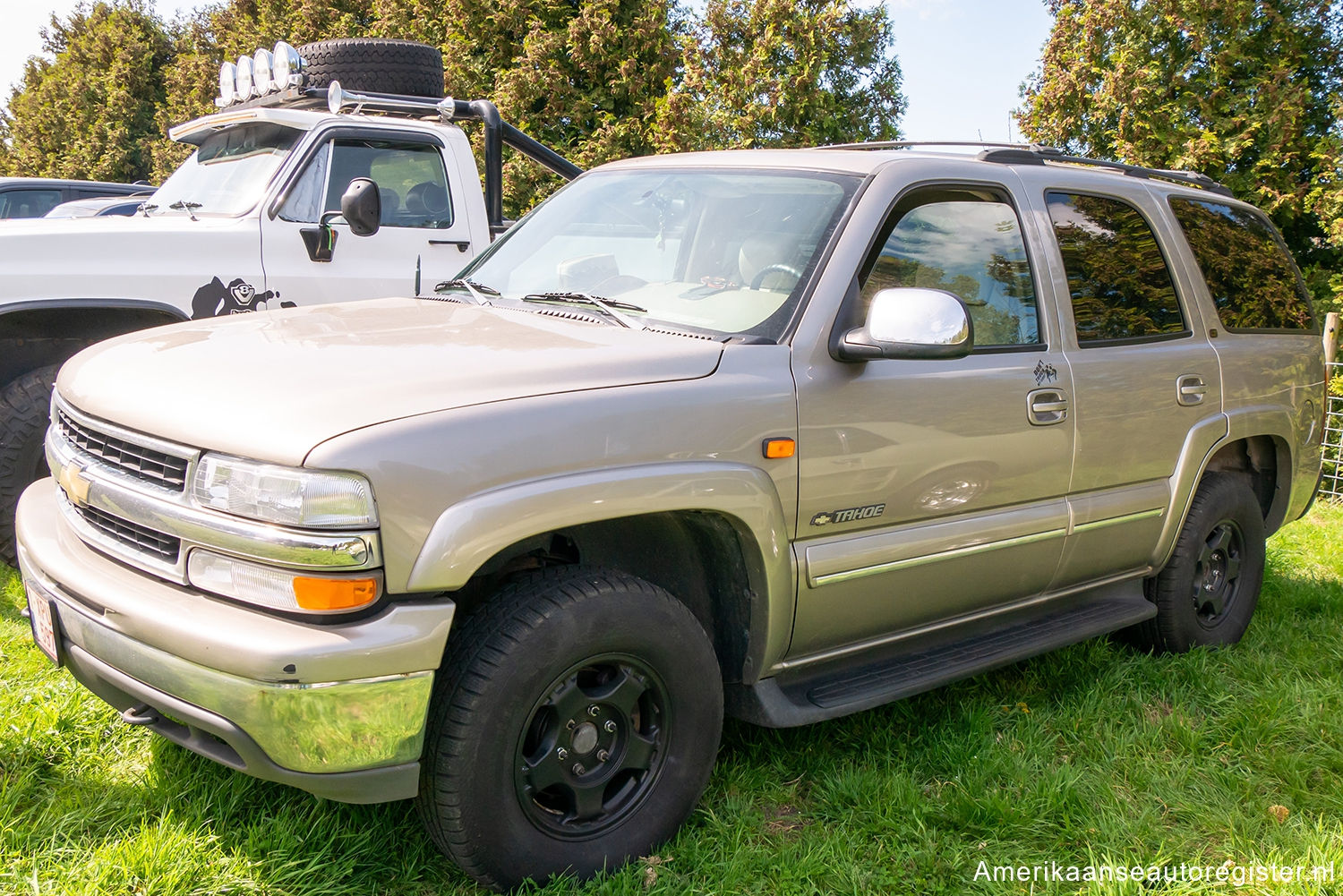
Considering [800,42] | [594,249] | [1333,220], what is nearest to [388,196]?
[594,249]

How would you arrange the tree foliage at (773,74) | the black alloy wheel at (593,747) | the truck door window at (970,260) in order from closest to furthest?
the black alloy wheel at (593,747)
the truck door window at (970,260)
the tree foliage at (773,74)

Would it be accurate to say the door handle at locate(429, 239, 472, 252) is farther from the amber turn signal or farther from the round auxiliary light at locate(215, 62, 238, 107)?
the amber turn signal

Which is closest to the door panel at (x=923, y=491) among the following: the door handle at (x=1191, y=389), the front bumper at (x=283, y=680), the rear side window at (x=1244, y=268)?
the door handle at (x=1191, y=389)

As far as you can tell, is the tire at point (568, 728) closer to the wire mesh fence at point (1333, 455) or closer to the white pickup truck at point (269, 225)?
the white pickup truck at point (269, 225)

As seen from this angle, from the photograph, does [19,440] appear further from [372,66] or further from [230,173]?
[372,66]

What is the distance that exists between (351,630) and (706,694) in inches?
39.2

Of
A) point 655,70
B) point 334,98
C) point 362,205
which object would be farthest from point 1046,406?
point 655,70

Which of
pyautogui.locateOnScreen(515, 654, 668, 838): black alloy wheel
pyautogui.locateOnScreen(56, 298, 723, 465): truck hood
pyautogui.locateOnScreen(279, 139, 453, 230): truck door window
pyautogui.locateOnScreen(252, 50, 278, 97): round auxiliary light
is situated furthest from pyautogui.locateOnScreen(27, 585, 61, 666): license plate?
pyautogui.locateOnScreen(252, 50, 278, 97): round auxiliary light

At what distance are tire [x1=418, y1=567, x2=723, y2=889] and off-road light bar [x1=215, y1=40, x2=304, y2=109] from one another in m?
4.44

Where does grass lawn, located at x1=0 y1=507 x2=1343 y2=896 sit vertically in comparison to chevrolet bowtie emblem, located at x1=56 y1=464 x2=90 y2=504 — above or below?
below

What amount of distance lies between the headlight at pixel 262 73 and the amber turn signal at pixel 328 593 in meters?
4.70

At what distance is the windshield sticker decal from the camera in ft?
16.3

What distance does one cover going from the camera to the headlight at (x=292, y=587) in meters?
2.23

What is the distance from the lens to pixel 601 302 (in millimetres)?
3209
